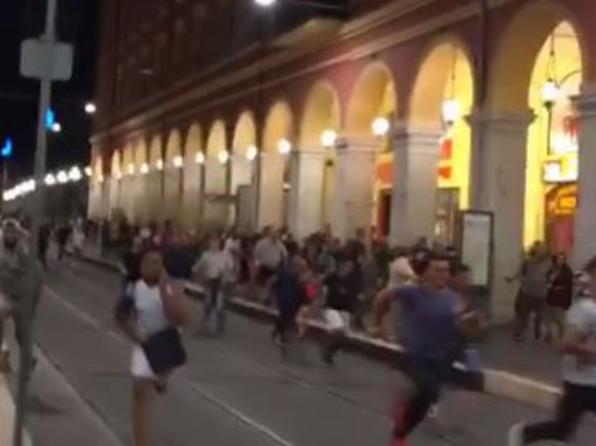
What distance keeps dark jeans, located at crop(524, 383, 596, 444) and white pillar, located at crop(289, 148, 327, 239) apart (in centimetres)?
2991

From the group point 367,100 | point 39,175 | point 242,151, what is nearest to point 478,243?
point 367,100

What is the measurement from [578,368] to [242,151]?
3856cm

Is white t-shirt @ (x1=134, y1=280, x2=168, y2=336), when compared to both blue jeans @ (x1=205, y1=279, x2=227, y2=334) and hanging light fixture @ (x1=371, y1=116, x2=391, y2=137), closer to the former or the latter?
blue jeans @ (x1=205, y1=279, x2=227, y2=334)

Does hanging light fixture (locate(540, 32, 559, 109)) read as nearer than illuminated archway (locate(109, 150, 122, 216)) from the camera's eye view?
Yes

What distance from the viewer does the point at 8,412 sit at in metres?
12.4

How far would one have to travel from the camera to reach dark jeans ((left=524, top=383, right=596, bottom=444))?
1000 cm

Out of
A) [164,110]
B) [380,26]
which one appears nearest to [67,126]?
[164,110]

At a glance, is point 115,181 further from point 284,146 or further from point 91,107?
point 284,146

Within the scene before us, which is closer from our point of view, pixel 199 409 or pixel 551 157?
pixel 199 409

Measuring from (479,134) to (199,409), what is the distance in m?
14.4

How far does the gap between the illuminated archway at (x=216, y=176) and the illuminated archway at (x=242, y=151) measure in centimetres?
58

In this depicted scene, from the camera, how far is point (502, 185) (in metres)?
27.9

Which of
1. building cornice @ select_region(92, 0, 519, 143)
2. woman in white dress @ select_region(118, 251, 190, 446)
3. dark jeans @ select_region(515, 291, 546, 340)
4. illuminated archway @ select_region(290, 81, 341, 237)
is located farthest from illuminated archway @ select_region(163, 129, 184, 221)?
woman in white dress @ select_region(118, 251, 190, 446)

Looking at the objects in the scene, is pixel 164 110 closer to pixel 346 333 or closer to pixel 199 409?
pixel 346 333
